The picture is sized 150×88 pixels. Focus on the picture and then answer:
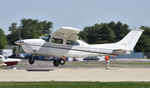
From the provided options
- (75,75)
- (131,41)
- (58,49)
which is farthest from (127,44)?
(75,75)

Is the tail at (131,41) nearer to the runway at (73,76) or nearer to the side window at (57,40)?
the side window at (57,40)

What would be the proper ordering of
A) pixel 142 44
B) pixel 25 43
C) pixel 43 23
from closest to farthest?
pixel 25 43 → pixel 142 44 → pixel 43 23

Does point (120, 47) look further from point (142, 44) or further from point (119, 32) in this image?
point (119, 32)

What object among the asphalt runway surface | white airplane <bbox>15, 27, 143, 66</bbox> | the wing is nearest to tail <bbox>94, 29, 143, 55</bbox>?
white airplane <bbox>15, 27, 143, 66</bbox>

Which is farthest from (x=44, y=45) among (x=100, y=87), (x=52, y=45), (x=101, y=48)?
(x=100, y=87)

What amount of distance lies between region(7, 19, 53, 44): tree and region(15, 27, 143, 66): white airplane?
68.6 metres

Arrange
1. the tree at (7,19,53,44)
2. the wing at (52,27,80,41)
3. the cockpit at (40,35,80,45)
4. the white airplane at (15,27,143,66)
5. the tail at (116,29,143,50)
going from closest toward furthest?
the wing at (52,27,80,41) < the white airplane at (15,27,143,66) < the cockpit at (40,35,80,45) < the tail at (116,29,143,50) < the tree at (7,19,53,44)

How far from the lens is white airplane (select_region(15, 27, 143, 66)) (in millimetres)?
24359

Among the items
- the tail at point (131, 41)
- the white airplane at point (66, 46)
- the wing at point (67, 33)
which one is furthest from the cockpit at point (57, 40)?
the tail at point (131, 41)

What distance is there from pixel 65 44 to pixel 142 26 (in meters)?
80.0

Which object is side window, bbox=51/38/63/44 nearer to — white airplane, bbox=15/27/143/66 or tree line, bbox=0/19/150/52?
white airplane, bbox=15/27/143/66

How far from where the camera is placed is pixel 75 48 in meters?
25.6

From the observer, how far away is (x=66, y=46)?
2531 centimetres

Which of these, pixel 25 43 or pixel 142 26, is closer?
pixel 25 43
